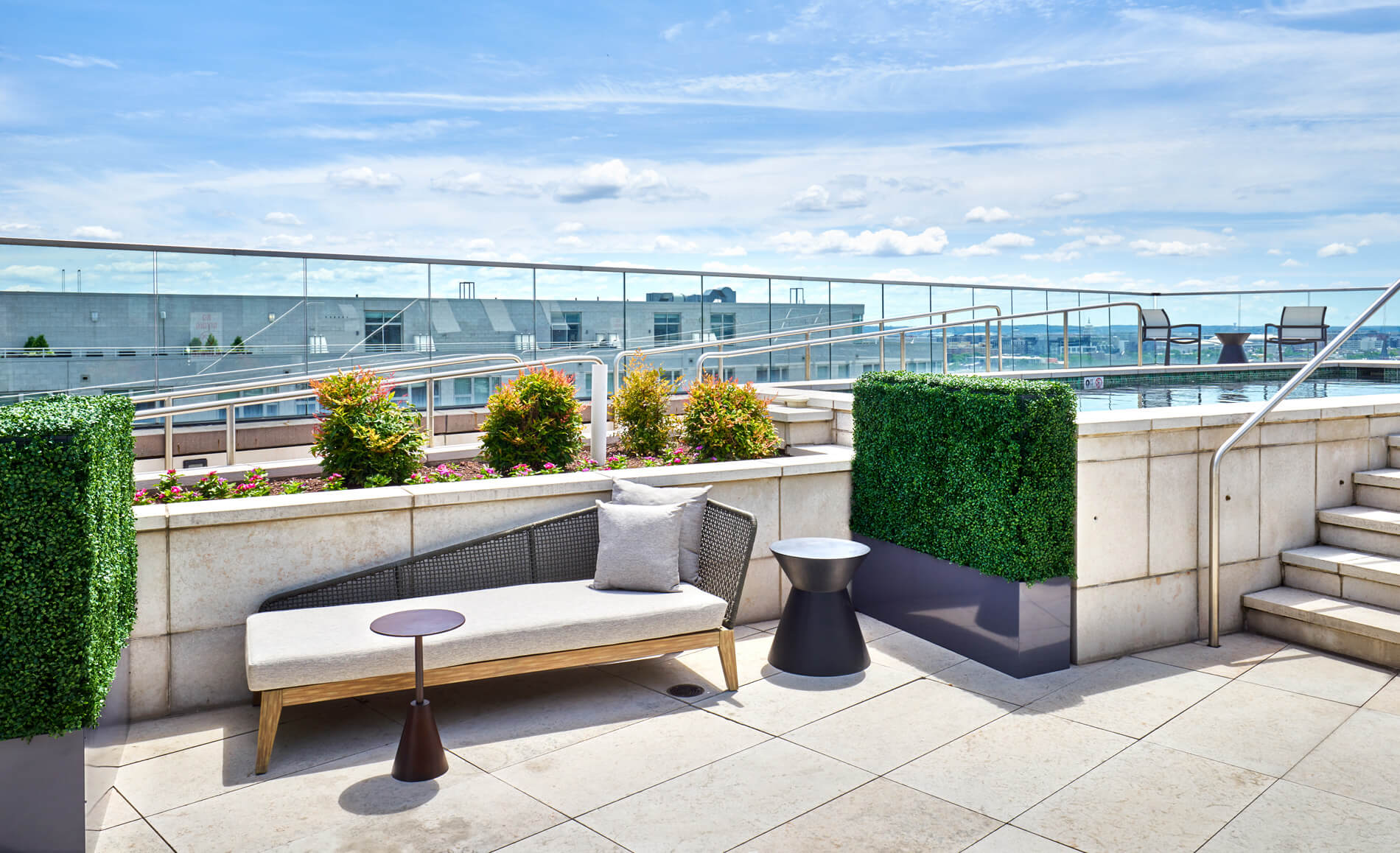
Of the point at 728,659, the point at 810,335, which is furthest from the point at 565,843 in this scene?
the point at 810,335

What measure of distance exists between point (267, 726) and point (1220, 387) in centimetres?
1045

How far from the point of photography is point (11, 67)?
1409 cm

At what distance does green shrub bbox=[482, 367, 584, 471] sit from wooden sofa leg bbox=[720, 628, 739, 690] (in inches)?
80.7

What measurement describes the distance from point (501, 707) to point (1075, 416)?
10.6 feet

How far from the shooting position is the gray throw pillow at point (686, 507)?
200 inches

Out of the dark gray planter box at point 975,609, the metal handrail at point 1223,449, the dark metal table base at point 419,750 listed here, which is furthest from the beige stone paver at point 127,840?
the metal handrail at point 1223,449

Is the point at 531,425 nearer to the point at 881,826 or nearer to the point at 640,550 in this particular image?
the point at 640,550

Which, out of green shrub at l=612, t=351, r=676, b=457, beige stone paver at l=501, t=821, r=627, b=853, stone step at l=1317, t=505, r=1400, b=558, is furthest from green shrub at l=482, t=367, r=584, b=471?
stone step at l=1317, t=505, r=1400, b=558

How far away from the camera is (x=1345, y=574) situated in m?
5.38

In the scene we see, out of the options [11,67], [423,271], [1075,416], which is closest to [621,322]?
[423,271]

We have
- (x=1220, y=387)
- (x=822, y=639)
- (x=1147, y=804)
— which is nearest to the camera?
(x=1147, y=804)

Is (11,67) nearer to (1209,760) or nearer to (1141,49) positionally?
(1141,49)

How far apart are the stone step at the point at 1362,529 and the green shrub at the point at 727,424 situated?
11.7 feet

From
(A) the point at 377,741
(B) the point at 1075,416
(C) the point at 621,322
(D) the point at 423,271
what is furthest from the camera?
(C) the point at 621,322
